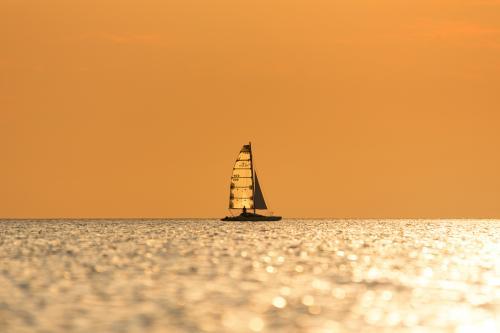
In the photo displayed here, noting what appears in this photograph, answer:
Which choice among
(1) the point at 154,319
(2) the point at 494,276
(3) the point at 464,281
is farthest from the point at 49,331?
(2) the point at 494,276

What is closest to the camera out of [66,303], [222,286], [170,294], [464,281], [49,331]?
[49,331]

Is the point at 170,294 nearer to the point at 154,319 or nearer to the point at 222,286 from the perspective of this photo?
the point at 222,286

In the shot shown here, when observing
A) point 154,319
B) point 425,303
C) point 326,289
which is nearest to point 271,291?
point 326,289

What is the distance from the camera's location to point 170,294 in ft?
199

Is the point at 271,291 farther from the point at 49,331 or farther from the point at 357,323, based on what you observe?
the point at 49,331

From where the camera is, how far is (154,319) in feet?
162

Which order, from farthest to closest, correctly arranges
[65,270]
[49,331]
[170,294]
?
[65,270] < [170,294] < [49,331]

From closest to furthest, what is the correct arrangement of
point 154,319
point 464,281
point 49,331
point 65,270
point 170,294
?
point 49,331 < point 154,319 < point 170,294 < point 464,281 < point 65,270

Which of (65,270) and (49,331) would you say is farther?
(65,270)

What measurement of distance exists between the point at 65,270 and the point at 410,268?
85.8 feet

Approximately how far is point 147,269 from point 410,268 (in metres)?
20.3

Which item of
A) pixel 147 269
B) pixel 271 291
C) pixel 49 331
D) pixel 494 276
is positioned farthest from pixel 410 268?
pixel 49 331

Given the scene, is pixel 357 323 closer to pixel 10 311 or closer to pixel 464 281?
pixel 10 311

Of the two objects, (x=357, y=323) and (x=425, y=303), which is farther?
(x=425, y=303)
